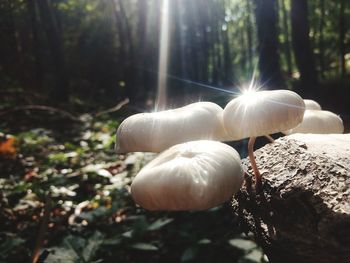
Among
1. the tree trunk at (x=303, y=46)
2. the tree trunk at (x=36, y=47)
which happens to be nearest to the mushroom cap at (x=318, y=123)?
the tree trunk at (x=303, y=46)

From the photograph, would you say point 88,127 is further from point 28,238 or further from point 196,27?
point 196,27

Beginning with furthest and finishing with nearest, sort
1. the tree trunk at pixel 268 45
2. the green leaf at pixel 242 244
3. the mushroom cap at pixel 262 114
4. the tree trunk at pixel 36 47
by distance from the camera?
the tree trunk at pixel 36 47
the tree trunk at pixel 268 45
the green leaf at pixel 242 244
the mushroom cap at pixel 262 114

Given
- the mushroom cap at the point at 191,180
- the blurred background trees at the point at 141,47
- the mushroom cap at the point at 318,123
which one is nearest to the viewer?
the mushroom cap at the point at 191,180

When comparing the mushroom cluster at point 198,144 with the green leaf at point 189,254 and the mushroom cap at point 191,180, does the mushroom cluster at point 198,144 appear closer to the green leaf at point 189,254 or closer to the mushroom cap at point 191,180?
the mushroom cap at point 191,180

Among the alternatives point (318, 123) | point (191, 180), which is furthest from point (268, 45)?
point (191, 180)

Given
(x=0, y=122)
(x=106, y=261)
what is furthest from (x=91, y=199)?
(x=0, y=122)

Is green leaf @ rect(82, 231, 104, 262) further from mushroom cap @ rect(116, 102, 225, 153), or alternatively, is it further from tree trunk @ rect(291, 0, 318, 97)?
tree trunk @ rect(291, 0, 318, 97)

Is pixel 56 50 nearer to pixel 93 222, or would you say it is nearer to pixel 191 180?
pixel 93 222
